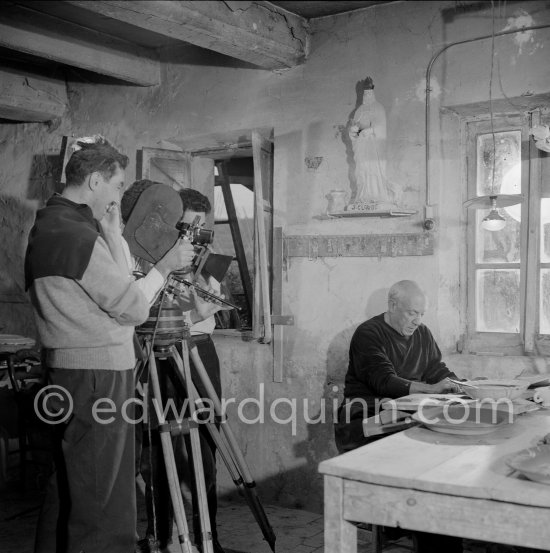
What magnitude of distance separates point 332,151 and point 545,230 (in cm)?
118

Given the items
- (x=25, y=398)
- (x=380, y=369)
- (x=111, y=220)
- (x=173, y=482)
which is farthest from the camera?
(x=25, y=398)

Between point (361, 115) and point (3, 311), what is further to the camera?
point (3, 311)

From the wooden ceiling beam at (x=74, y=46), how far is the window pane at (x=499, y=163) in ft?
7.03

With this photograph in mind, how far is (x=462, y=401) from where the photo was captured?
2.51m

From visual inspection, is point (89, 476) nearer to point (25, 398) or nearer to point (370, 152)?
point (25, 398)

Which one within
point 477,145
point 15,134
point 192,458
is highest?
point 15,134

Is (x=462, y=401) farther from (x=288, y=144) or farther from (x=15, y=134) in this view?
(x=15, y=134)

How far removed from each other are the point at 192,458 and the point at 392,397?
95 centimetres

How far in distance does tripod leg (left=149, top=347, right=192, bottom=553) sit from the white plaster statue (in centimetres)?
151

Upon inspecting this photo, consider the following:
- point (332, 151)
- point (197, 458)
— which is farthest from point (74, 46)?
point (197, 458)

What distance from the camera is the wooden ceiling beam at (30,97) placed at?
15.2 ft

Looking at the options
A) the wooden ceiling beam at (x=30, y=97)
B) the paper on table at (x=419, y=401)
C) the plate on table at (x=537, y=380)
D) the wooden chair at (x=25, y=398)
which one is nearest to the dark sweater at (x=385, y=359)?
the plate on table at (x=537, y=380)

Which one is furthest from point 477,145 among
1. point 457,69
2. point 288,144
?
point 288,144

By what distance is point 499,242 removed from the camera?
364cm
